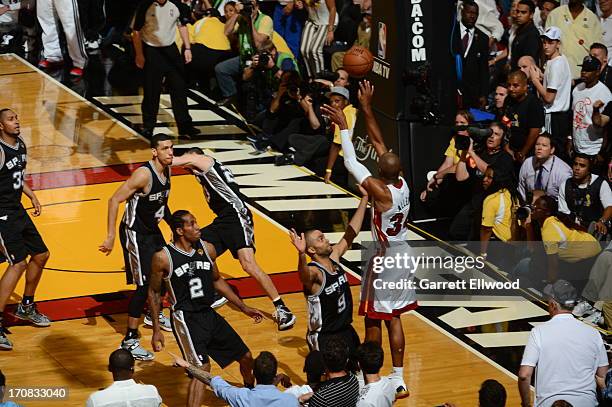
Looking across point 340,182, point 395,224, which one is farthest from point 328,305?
point 340,182

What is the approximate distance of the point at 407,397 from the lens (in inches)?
393

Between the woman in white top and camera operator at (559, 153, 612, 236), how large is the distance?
673 centimetres

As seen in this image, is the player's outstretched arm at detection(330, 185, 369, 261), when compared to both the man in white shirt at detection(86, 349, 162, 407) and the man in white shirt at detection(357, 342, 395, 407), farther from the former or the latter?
the man in white shirt at detection(86, 349, 162, 407)

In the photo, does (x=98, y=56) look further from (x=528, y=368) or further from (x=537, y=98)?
(x=528, y=368)

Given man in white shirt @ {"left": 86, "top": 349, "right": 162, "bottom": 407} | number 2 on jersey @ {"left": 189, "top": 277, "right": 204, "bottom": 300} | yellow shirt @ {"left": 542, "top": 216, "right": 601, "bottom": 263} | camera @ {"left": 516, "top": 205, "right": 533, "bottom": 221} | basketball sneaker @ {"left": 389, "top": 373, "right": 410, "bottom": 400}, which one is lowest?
basketball sneaker @ {"left": 389, "top": 373, "right": 410, "bottom": 400}

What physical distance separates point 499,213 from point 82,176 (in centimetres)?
557

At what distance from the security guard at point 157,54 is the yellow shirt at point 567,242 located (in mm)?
6313

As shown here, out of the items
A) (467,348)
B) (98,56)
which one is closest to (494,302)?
(467,348)

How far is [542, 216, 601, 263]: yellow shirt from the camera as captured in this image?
1169 cm

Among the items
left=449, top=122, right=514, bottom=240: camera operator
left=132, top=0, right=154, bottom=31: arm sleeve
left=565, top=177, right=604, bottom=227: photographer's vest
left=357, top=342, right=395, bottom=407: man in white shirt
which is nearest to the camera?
left=357, top=342, right=395, bottom=407: man in white shirt

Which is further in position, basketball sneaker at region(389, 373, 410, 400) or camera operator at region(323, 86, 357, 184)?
camera operator at region(323, 86, 357, 184)

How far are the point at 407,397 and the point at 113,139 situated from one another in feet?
26.5

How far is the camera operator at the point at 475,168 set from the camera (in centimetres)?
1271

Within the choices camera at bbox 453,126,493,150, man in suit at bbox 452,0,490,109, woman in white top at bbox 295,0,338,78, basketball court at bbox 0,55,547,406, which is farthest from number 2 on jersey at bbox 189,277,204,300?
woman in white top at bbox 295,0,338,78
